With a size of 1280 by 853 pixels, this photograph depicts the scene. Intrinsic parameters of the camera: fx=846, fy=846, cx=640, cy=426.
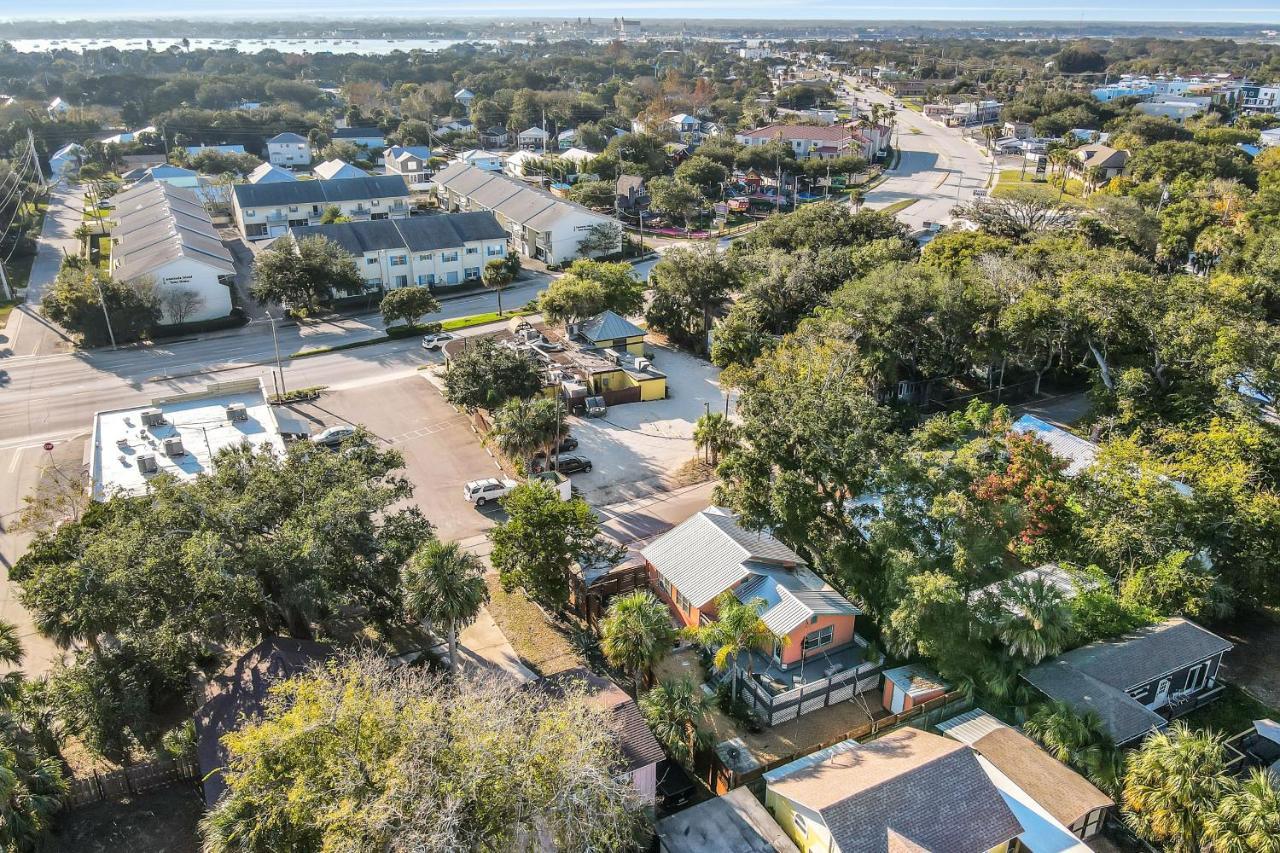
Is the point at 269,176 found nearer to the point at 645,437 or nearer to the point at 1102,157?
the point at 645,437

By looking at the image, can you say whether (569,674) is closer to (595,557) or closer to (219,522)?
(595,557)

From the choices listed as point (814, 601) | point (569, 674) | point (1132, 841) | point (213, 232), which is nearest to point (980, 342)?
point (814, 601)

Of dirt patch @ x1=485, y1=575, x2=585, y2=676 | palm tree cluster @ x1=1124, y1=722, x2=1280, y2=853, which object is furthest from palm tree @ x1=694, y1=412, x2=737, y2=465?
palm tree cluster @ x1=1124, y1=722, x2=1280, y2=853

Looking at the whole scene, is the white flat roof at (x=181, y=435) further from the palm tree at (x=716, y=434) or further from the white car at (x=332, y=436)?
the palm tree at (x=716, y=434)

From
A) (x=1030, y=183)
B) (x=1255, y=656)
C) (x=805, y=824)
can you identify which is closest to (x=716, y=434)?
A: (x=805, y=824)

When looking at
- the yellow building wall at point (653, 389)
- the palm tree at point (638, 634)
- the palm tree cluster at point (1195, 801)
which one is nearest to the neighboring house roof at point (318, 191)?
the yellow building wall at point (653, 389)

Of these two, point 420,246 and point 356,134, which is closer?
point 420,246
